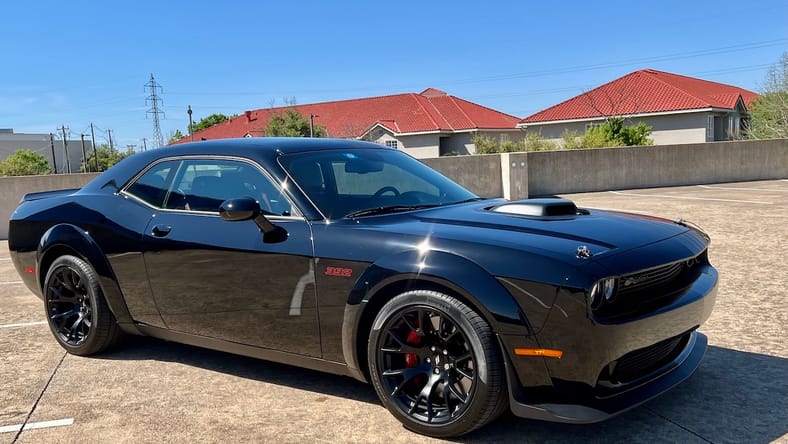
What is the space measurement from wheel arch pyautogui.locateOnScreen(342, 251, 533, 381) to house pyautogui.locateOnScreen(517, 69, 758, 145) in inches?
1407

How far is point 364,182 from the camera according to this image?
4.21 m

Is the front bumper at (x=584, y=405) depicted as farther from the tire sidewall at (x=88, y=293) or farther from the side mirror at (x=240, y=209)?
the tire sidewall at (x=88, y=293)

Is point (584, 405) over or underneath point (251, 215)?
underneath

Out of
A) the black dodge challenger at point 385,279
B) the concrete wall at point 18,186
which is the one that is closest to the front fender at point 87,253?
the black dodge challenger at point 385,279

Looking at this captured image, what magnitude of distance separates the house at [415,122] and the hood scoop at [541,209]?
38343 millimetres

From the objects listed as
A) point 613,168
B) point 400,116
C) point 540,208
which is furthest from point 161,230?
point 400,116

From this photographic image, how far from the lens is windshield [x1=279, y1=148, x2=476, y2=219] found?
384cm

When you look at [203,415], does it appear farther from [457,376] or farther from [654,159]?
[654,159]

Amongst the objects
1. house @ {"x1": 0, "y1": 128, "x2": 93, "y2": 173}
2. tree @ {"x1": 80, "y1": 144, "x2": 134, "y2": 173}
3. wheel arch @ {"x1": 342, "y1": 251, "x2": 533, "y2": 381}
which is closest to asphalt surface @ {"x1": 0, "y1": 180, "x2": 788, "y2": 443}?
wheel arch @ {"x1": 342, "y1": 251, "x2": 533, "y2": 381}

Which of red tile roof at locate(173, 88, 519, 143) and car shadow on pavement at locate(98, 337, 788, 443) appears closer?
car shadow on pavement at locate(98, 337, 788, 443)

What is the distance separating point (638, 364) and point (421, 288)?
1096 millimetres

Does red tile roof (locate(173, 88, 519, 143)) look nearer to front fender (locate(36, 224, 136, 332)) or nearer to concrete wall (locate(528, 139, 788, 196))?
concrete wall (locate(528, 139, 788, 196))

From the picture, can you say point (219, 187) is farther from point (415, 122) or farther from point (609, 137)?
point (415, 122)

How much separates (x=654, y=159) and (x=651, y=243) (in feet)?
55.5
